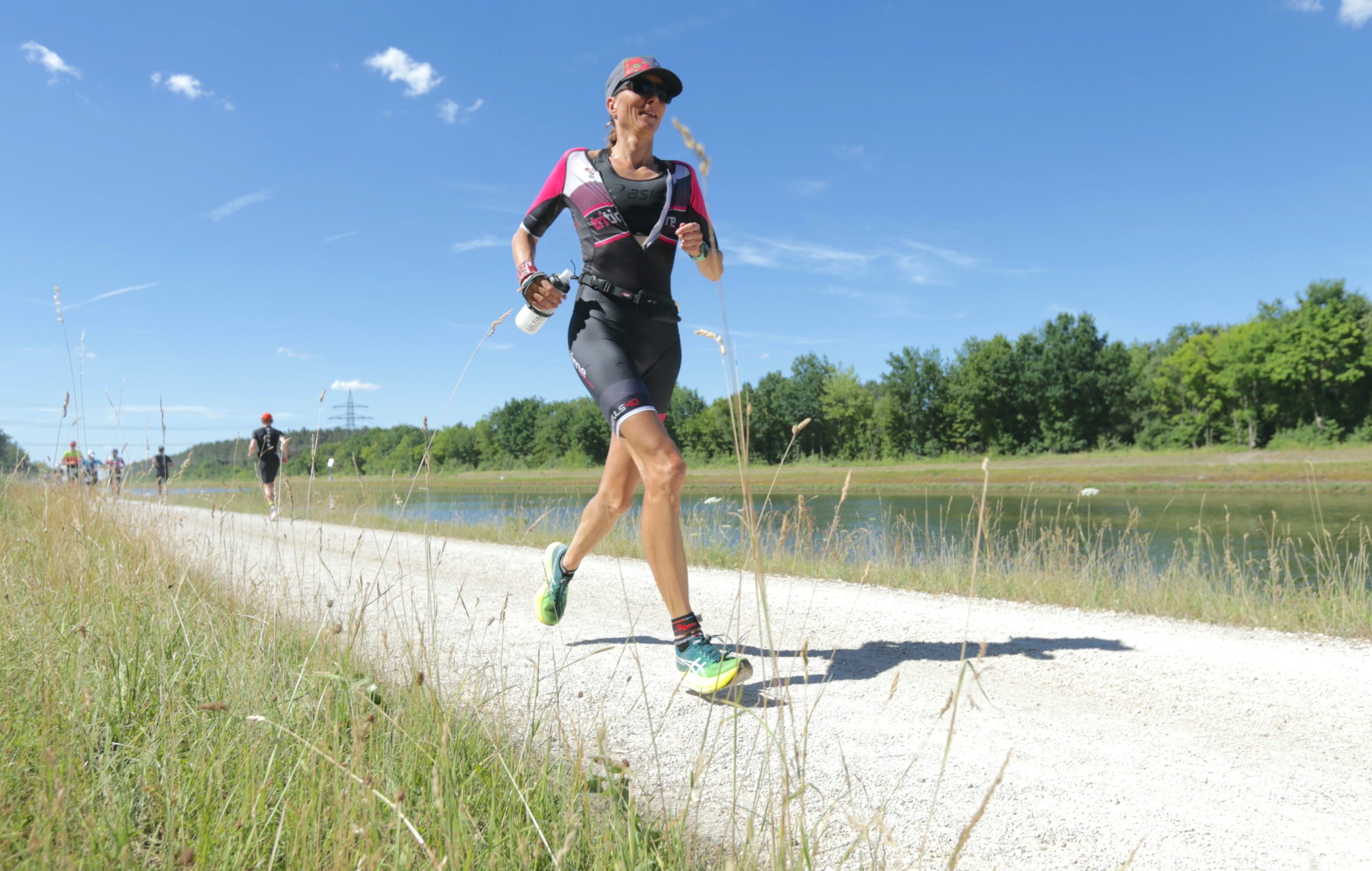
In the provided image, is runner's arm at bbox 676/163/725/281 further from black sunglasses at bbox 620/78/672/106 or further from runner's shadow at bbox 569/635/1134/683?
runner's shadow at bbox 569/635/1134/683

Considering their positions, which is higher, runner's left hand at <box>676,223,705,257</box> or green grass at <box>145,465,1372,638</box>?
runner's left hand at <box>676,223,705,257</box>

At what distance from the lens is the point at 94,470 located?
253 inches

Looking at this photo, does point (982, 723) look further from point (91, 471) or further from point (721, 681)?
point (91, 471)

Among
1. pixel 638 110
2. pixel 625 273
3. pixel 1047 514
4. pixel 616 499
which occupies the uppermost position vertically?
pixel 638 110

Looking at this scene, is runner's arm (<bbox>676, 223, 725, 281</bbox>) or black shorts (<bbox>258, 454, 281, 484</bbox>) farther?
black shorts (<bbox>258, 454, 281, 484</bbox>)

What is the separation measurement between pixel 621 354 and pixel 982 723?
204cm

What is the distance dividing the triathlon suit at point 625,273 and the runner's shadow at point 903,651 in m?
1.25

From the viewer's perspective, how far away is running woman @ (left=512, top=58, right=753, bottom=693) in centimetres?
298

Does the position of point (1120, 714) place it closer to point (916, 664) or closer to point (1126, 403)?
point (916, 664)

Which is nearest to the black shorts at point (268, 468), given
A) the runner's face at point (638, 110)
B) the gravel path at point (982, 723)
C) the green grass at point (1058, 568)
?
the green grass at point (1058, 568)

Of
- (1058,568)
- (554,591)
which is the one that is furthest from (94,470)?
(1058,568)

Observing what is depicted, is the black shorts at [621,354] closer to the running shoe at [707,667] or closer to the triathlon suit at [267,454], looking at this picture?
the running shoe at [707,667]

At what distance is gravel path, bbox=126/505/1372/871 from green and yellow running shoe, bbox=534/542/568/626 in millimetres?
135

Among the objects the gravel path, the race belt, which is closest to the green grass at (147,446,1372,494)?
the gravel path
